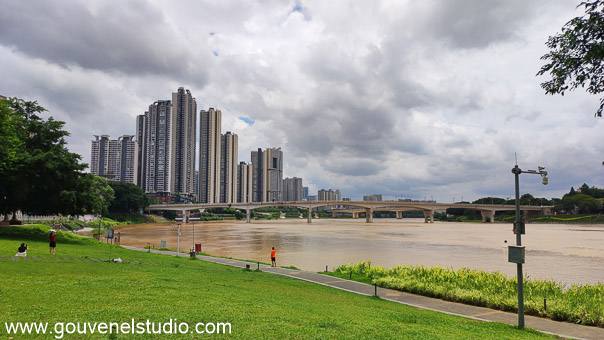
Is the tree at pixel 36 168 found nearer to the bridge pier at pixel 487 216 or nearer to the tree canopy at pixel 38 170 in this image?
the tree canopy at pixel 38 170

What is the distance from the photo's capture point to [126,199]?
403ft

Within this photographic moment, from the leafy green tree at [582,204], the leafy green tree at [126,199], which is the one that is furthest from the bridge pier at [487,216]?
the leafy green tree at [126,199]

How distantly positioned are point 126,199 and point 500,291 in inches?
4975

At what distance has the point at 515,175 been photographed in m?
12.9

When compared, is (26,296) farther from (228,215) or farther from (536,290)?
(228,215)

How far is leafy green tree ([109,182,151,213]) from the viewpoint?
122500 millimetres

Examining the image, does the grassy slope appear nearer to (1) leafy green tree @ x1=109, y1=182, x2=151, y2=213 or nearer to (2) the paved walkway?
(2) the paved walkway

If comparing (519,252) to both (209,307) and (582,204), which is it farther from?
(582,204)

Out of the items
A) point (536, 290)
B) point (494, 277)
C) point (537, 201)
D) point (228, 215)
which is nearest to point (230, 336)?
point (536, 290)

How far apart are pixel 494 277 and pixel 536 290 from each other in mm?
2559

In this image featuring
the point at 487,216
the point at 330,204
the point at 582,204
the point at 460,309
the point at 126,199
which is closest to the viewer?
the point at 460,309

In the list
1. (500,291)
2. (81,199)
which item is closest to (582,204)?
(500,291)

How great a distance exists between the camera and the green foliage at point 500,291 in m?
13.7

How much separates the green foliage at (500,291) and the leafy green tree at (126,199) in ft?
388
